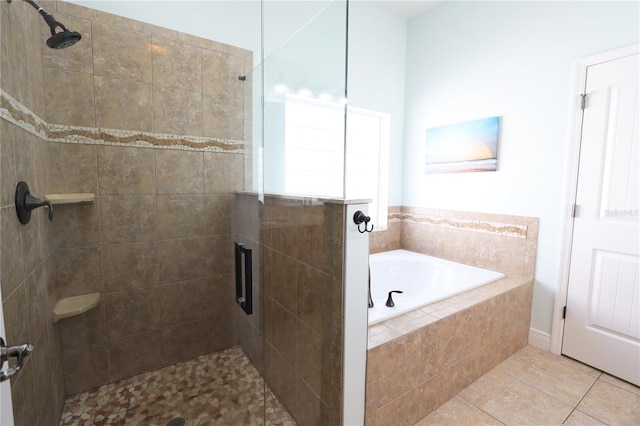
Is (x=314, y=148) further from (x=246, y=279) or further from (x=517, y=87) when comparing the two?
(x=517, y=87)

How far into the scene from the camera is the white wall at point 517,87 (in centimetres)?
205

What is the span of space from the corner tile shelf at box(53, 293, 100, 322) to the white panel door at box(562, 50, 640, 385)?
10.2 ft

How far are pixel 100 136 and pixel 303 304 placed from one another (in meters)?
1.49

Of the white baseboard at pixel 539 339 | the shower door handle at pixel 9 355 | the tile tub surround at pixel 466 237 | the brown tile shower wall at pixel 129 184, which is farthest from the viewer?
the tile tub surround at pixel 466 237

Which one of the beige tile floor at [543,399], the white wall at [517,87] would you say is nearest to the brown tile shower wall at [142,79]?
the white wall at [517,87]

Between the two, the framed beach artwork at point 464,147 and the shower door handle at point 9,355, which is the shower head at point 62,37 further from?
the framed beach artwork at point 464,147

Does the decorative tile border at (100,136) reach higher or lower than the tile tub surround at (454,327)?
higher

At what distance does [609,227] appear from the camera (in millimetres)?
1920

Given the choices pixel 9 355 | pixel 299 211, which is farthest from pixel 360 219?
pixel 9 355

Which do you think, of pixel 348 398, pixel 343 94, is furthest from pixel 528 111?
pixel 348 398

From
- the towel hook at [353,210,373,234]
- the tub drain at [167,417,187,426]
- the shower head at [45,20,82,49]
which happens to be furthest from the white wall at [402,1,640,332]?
the shower head at [45,20,82,49]

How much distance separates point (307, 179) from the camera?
1452 millimetres

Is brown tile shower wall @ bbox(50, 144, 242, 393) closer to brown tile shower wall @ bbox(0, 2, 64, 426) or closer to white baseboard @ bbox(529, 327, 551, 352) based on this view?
brown tile shower wall @ bbox(0, 2, 64, 426)

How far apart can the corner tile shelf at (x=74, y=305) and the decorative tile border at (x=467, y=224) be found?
8.39ft
